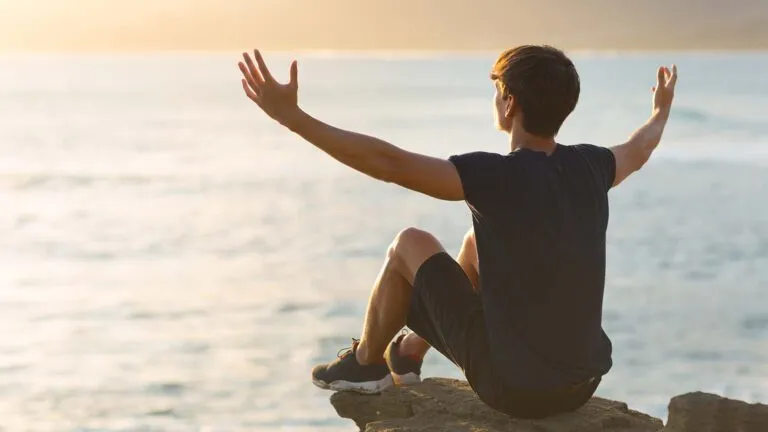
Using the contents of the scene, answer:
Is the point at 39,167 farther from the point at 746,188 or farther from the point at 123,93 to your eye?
the point at 123,93

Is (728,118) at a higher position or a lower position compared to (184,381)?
higher

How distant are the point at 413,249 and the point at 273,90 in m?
0.84

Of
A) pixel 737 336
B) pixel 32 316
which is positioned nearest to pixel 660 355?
pixel 737 336

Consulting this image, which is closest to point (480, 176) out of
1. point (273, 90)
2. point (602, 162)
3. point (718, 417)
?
point (602, 162)

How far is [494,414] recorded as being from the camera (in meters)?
3.91

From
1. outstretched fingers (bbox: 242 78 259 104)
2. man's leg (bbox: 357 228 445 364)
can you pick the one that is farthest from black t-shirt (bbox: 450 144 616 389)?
outstretched fingers (bbox: 242 78 259 104)

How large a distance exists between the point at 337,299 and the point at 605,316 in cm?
188

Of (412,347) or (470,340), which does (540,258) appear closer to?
(470,340)

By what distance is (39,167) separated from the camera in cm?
1794

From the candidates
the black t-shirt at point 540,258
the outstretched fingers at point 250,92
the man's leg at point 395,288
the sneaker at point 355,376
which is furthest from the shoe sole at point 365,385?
the outstretched fingers at point 250,92

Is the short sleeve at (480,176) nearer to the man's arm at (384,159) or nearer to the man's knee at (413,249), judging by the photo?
the man's arm at (384,159)

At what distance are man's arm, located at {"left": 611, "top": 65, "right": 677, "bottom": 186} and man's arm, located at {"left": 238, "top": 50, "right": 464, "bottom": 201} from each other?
0.74 m

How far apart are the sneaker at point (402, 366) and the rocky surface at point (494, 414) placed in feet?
0.21

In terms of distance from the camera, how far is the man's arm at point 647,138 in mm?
3914
